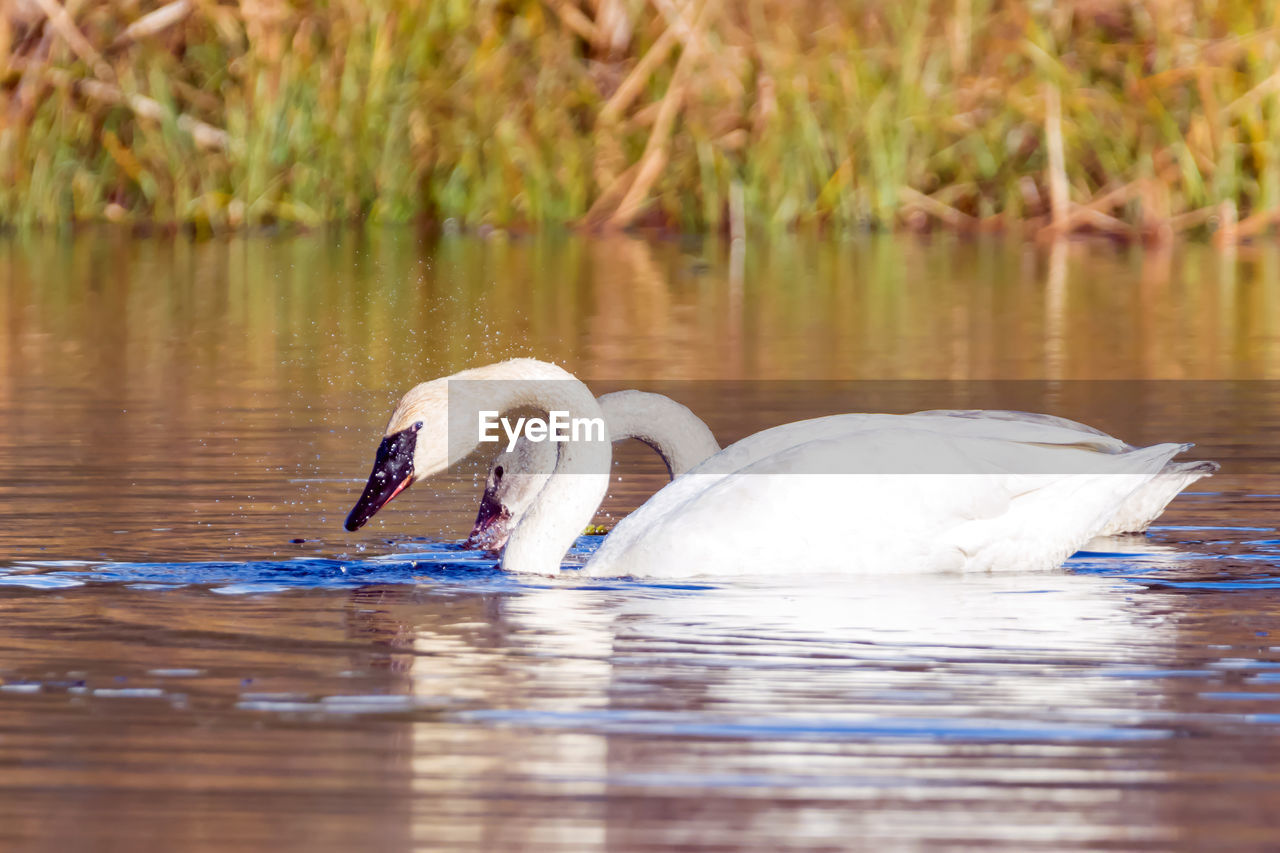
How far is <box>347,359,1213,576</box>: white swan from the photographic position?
689 centimetres

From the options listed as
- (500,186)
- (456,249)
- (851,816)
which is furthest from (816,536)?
(500,186)

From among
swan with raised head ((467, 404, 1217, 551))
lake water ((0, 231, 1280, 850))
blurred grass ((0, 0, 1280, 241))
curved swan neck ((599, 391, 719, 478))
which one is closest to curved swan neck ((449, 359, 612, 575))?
lake water ((0, 231, 1280, 850))

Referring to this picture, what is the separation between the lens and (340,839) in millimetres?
4172

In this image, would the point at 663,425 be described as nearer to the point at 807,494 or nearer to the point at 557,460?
the point at 557,460

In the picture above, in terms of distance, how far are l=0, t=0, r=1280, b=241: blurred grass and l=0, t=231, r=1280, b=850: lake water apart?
25.1 ft

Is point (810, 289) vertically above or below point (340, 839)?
above

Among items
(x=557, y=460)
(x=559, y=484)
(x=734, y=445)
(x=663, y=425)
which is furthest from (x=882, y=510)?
(x=663, y=425)

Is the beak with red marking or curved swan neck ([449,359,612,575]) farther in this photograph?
the beak with red marking

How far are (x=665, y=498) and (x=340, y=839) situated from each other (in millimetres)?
3165

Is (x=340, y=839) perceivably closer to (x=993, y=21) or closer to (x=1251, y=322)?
(x=1251, y=322)

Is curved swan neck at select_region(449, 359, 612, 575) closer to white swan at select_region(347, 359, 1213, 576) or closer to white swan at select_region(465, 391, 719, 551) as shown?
white swan at select_region(347, 359, 1213, 576)

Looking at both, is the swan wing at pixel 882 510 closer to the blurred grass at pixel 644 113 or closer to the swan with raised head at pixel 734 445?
the swan with raised head at pixel 734 445

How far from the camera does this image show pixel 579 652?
229 inches

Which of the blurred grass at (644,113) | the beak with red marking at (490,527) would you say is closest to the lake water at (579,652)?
the beak with red marking at (490,527)
